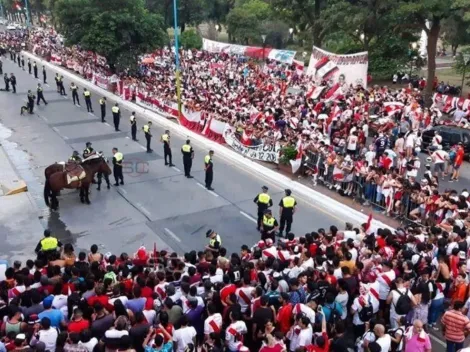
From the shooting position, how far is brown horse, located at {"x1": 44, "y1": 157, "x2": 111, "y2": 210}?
1598cm

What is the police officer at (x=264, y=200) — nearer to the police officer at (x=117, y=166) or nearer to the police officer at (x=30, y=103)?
the police officer at (x=117, y=166)

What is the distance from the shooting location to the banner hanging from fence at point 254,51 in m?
38.4

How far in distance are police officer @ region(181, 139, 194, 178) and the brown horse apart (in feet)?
8.68

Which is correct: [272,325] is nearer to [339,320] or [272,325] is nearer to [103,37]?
[339,320]

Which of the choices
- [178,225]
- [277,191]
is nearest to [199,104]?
[277,191]

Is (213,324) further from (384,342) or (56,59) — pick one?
(56,59)

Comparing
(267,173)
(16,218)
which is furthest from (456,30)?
(16,218)

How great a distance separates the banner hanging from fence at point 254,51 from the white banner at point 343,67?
6822 millimetres

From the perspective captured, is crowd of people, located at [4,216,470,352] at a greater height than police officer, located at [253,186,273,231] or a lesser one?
greater

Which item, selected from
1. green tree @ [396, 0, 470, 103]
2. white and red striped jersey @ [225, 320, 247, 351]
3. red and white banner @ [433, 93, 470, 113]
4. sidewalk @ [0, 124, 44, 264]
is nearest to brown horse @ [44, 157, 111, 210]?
sidewalk @ [0, 124, 44, 264]

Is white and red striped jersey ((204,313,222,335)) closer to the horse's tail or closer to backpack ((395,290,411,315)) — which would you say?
backpack ((395,290,411,315))

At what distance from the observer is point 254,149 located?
2078 centimetres

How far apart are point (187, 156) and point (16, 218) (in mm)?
5751

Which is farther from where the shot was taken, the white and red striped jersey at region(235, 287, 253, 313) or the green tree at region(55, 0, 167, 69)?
the green tree at region(55, 0, 167, 69)
